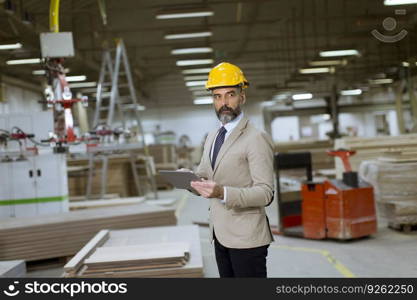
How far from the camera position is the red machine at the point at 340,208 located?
6.58 m

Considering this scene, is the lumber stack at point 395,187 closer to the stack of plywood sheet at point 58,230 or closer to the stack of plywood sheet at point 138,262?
the stack of plywood sheet at point 138,262

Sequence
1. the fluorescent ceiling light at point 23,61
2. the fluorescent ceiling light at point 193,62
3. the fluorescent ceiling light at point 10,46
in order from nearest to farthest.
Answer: the fluorescent ceiling light at point 10,46 → the fluorescent ceiling light at point 23,61 → the fluorescent ceiling light at point 193,62

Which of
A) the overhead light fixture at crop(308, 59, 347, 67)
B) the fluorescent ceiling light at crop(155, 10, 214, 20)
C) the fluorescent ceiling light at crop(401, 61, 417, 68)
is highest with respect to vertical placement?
the fluorescent ceiling light at crop(155, 10, 214, 20)

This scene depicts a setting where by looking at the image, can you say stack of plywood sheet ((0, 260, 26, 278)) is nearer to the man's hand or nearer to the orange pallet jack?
the man's hand

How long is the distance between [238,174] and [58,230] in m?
3.85

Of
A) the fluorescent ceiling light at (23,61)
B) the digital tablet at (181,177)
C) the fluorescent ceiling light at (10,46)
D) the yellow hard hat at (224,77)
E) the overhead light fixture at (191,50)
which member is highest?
the overhead light fixture at (191,50)

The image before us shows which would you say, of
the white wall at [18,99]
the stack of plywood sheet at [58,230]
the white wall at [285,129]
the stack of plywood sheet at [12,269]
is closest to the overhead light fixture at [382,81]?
the stack of plywood sheet at [58,230]

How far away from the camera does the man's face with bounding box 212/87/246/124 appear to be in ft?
8.40

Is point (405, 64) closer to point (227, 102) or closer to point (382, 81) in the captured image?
point (227, 102)

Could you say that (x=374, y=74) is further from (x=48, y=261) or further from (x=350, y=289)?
(x=48, y=261)

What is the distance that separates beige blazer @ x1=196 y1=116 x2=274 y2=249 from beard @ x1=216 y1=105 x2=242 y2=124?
0.17 feet

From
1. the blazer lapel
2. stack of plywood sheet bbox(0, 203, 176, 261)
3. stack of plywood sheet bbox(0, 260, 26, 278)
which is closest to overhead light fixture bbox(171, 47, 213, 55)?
stack of plywood sheet bbox(0, 203, 176, 261)

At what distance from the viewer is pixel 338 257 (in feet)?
18.5

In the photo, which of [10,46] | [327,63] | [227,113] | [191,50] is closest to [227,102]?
[227,113]
